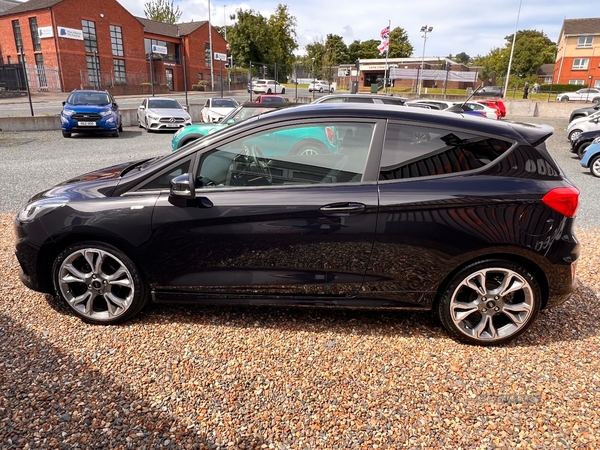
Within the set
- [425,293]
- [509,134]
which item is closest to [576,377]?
[425,293]

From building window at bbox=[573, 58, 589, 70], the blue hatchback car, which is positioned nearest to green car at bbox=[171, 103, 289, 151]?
the blue hatchback car

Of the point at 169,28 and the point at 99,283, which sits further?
the point at 169,28

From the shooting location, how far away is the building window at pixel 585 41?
5303 centimetres

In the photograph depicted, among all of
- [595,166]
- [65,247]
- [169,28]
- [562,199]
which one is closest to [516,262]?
[562,199]

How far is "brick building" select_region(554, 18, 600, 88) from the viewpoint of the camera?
52.8 metres

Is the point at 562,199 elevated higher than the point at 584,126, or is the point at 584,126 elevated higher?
the point at 562,199

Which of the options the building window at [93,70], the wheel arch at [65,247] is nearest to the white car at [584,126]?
the wheel arch at [65,247]

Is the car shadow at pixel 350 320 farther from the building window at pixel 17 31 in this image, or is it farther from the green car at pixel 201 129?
the building window at pixel 17 31

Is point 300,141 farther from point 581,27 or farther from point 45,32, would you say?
point 581,27

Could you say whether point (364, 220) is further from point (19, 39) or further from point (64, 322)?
point (19, 39)

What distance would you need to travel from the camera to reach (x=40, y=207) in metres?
3.21

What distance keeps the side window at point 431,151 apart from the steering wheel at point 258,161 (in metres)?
0.82

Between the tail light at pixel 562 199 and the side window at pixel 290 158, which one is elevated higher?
the side window at pixel 290 158

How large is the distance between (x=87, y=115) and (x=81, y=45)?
3243 cm
